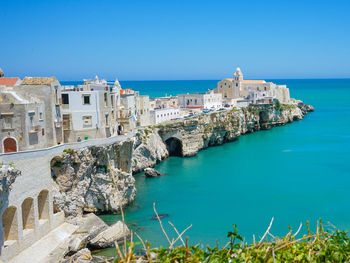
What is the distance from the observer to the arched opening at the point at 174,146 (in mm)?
52225

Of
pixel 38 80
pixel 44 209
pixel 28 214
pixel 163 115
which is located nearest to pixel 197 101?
pixel 163 115

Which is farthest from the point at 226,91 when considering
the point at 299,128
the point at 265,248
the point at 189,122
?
the point at 265,248

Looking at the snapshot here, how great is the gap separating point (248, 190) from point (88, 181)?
47.4ft

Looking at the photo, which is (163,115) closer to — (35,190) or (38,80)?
(38,80)

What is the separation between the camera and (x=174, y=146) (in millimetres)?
53250

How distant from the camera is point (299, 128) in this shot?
74.5 m

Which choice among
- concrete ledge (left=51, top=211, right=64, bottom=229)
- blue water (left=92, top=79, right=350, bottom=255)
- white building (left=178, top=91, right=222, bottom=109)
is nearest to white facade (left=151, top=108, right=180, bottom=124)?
blue water (left=92, top=79, right=350, bottom=255)

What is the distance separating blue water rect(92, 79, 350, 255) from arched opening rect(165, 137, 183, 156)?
190 cm

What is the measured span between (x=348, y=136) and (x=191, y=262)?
208 ft

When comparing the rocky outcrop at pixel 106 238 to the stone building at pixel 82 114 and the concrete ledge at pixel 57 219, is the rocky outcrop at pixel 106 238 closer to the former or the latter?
the concrete ledge at pixel 57 219

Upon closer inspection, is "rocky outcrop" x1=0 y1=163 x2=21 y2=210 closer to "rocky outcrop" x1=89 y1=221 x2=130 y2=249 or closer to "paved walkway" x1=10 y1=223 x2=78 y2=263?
"paved walkway" x1=10 y1=223 x2=78 y2=263

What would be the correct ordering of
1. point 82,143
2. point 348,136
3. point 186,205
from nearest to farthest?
1. point 82,143
2. point 186,205
3. point 348,136

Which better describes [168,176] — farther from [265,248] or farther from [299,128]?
[299,128]

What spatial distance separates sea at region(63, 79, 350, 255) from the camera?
89.5 feet
